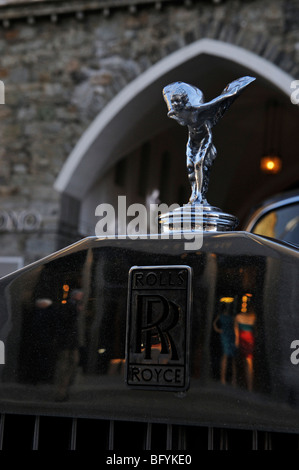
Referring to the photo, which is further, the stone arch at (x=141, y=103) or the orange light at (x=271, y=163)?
the orange light at (x=271, y=163)

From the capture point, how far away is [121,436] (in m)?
1.27

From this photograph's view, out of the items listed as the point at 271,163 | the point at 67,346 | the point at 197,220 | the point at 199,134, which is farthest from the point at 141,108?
the point at 67,346

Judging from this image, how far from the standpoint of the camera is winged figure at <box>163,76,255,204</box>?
1532 mm

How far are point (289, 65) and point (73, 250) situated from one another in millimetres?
9616

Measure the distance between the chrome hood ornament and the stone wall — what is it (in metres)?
9.54

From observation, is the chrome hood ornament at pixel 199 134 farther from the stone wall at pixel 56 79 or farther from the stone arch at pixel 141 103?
the stone wall at pixel 56 79

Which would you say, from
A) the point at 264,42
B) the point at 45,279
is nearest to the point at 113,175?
the point at 264,42

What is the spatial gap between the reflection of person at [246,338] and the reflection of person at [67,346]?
31 centimetres

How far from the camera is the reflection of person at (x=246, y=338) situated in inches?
46.2

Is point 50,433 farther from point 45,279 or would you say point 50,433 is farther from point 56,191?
point 56,191

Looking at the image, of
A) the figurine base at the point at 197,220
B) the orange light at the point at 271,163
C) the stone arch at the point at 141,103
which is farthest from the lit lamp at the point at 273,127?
the figurine base at the point at 197,220

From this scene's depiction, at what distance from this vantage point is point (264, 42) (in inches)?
413

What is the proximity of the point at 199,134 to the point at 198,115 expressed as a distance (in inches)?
1.8

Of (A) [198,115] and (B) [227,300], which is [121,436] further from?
(A) [198,115]
